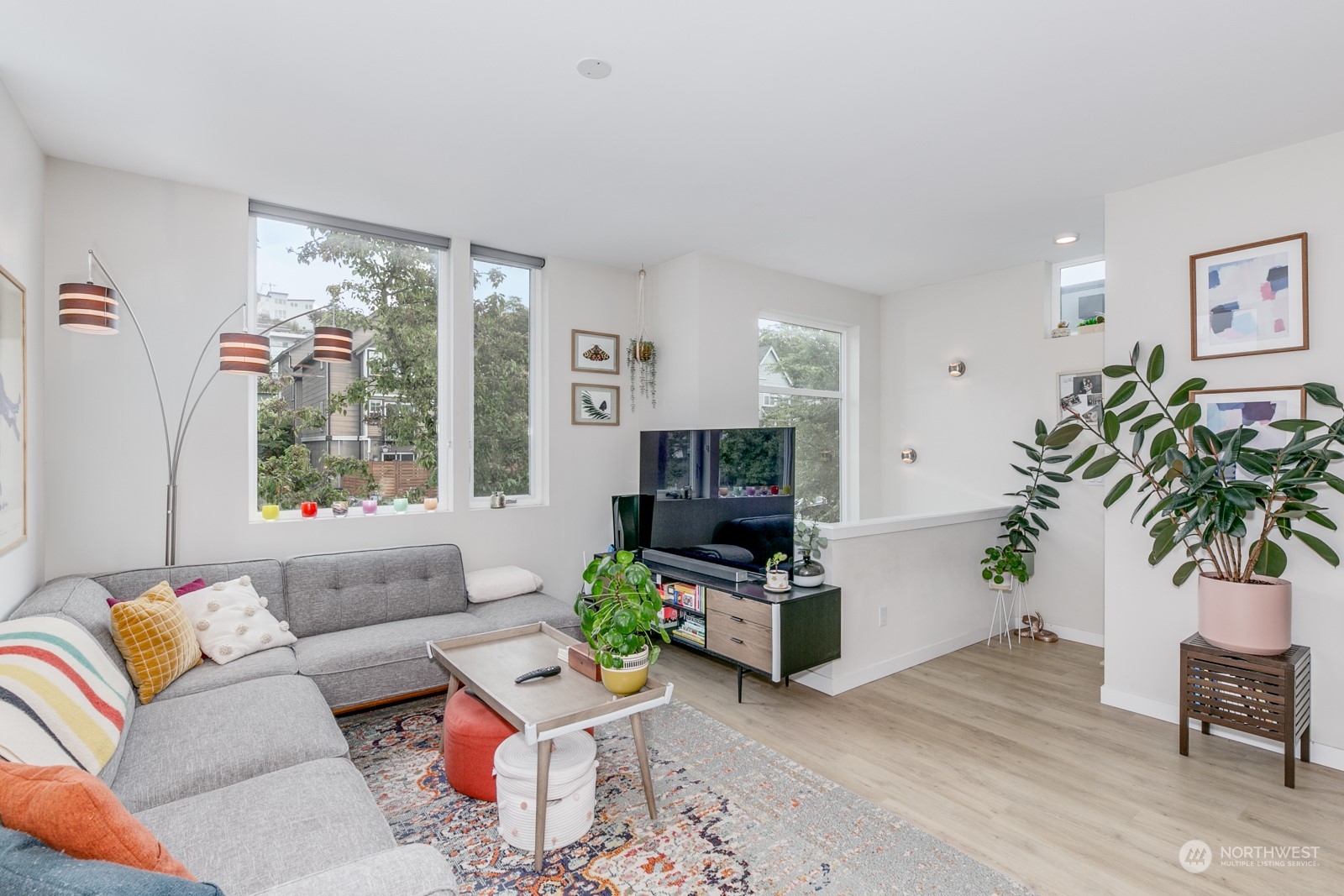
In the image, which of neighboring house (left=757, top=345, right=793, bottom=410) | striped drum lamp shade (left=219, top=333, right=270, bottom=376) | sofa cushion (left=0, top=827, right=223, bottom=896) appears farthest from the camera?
neighboring house (left=757, top=345, right=793, bottom=410)

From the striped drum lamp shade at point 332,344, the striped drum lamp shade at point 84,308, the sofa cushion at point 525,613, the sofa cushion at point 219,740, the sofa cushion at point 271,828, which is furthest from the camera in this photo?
the sofa cushion at point 525,613

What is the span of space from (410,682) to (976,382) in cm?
421

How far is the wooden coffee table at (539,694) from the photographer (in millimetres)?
2049

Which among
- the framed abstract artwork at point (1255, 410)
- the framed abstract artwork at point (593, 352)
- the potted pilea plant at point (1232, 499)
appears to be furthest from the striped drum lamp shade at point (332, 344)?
the framed abstract artwork at point (1255, 410)

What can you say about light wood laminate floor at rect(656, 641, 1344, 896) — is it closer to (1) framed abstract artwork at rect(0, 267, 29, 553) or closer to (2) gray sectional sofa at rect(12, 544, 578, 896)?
(2) gray sectional sofa at rect(12, 544, 578, 896)

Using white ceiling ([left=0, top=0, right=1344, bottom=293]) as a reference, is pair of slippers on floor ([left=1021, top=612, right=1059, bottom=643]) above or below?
below

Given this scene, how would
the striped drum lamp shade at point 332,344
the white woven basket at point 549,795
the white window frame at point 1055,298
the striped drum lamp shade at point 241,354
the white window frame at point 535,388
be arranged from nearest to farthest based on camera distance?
the white woven basket at point 549,795 < the striped drum lamp shade at point 241,354 < the striped drum lamp shade at point 332,344 < the white window frame at point 535,388 < the white window frame at point 1055,298

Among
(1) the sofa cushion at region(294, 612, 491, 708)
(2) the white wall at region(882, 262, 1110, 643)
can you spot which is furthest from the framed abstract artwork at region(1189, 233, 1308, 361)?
(1) the sofa cushion at region(294, 612, 491, 708)

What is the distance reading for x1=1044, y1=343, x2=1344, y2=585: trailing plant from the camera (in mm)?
2553

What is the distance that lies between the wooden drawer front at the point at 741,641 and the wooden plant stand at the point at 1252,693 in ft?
5.68

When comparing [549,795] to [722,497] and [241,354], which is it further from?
[241,354]

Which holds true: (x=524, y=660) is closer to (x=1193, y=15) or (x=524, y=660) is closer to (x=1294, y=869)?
(x=1294, y=869)

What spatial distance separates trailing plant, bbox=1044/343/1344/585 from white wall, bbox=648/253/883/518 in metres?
1.98

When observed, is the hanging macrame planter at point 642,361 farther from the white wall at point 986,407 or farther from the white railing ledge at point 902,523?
the white wall at point 986,407
